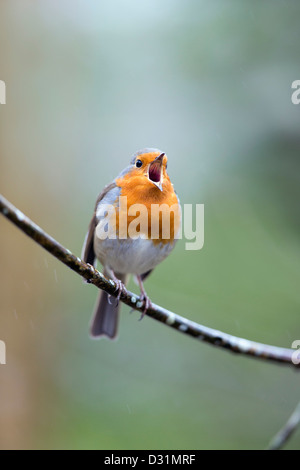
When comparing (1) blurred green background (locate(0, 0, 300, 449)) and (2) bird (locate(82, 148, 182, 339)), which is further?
(1) blurred green background (locate(0, 0, 300, 449))

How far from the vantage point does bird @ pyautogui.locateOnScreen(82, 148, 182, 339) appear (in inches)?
109

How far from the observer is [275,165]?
4.43 meters

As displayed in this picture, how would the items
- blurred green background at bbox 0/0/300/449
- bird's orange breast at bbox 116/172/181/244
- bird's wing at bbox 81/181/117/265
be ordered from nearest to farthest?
bird's orange breast at bbox 116/172/181/244 → bird's wing at bbox 81/181/117/265 → blurred green background at bbox 0/0/300/449

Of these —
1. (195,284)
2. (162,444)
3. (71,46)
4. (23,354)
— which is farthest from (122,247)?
(71,46)

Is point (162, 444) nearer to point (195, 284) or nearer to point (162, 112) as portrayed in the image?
point (195, 284)

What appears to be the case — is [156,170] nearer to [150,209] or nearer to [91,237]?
[150,209]

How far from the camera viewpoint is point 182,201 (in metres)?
4.83

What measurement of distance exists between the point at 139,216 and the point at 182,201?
2108 mm

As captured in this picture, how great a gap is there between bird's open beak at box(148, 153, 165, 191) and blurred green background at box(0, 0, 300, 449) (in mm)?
1590

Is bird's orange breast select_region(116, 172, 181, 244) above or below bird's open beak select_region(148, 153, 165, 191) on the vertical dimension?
below

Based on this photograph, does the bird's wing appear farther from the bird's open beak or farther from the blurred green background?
the blurred green background

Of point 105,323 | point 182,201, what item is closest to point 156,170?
point 105,323

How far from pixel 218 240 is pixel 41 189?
86.9 inches

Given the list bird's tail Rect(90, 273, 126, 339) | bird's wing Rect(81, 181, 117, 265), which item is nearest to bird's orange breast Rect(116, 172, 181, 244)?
bird's wing Rect(81, 181, 117, 265)
